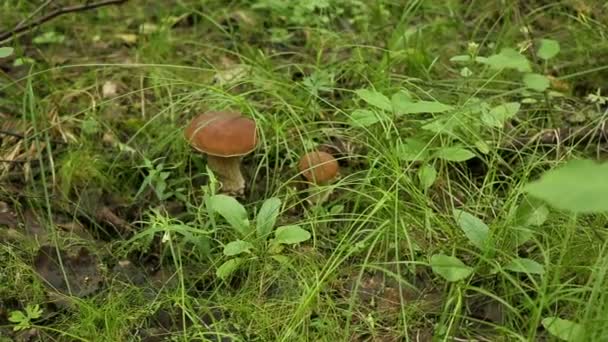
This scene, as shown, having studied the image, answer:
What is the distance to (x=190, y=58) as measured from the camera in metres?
3.45

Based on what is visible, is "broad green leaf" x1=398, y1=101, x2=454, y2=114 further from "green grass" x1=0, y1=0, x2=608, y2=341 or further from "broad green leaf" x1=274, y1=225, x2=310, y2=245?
"broad green leaf" x1=274, y1=225, x2=310, y2=245

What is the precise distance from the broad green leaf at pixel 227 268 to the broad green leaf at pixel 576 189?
1071 millimetres

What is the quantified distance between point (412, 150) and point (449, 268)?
22.0 inches

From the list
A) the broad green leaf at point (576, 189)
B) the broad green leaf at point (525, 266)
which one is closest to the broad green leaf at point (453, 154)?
the broad green leaf at point (525, 266)

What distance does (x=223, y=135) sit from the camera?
8.25 feet

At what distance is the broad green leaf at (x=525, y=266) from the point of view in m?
1.92

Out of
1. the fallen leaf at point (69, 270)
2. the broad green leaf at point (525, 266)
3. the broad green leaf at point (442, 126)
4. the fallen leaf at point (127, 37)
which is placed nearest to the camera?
the broad green leaf at point (525, 266)

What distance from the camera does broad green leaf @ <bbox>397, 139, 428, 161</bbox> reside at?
235cm

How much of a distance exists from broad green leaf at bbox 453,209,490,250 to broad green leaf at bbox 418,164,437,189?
0.23 metres

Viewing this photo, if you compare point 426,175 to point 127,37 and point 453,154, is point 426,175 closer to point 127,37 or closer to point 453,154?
point 453,154

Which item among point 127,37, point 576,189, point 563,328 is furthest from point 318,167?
point 127,37

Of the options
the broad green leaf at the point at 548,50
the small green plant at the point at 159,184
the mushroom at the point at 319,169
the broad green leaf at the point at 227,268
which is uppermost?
the broad green leaf at the point at 548,50

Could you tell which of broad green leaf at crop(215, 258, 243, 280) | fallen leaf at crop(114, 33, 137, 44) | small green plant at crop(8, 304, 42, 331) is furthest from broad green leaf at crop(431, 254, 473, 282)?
fallen leaf at crop(114, 33, 137, 44)

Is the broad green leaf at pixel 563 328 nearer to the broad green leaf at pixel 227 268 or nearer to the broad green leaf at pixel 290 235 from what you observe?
the broad green leaf at pixel 290 235
